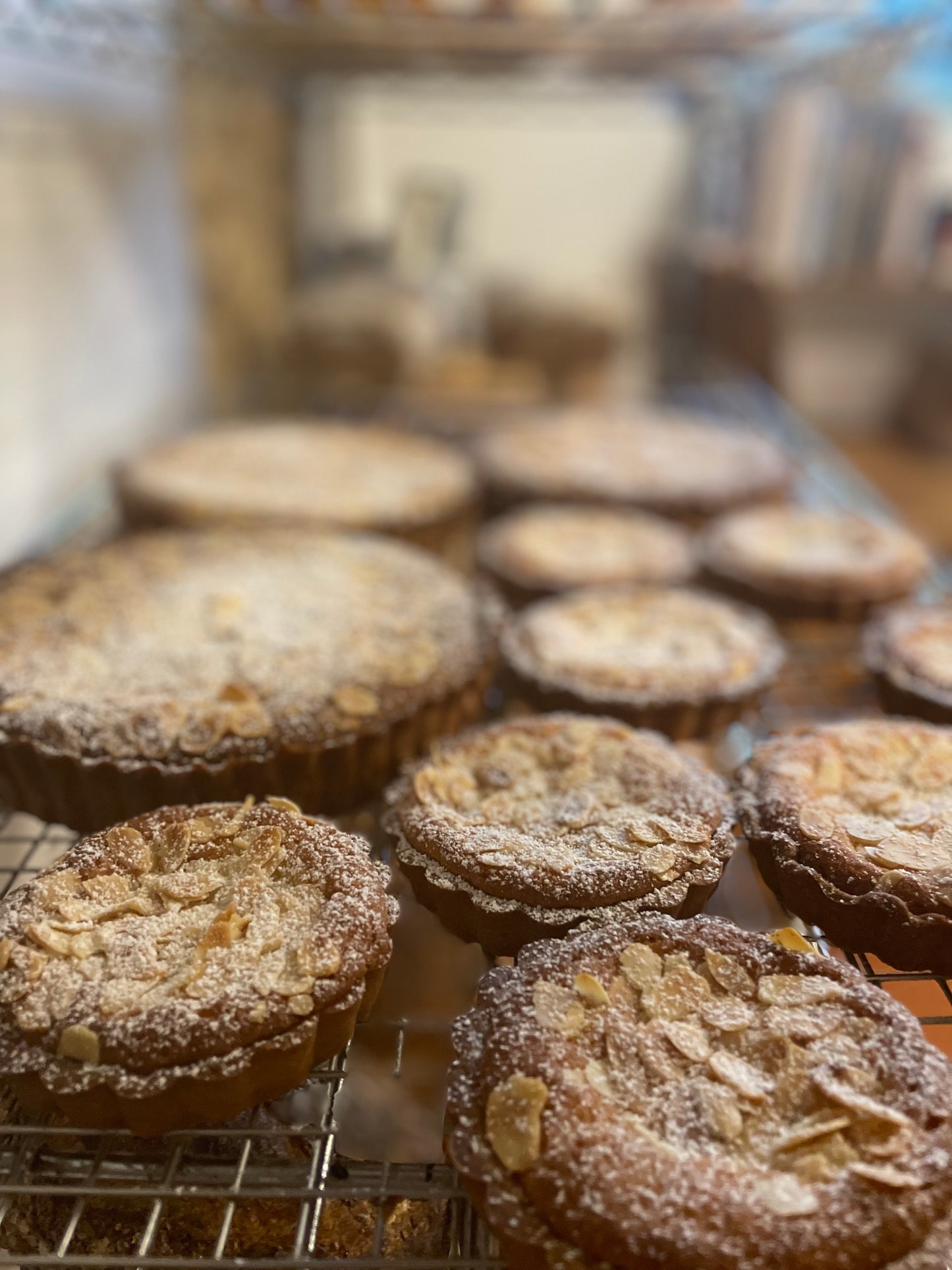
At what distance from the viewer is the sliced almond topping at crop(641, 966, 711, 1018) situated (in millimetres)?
808

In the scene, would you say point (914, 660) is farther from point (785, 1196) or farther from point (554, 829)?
point (785, 1196)

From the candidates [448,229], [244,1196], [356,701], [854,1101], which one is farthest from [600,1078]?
[448,229]

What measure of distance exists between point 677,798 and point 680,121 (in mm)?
4539

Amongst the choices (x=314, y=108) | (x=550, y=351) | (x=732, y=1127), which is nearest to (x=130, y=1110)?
(x=732, y=1127)

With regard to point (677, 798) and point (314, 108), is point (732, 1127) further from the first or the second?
point (314, 108)

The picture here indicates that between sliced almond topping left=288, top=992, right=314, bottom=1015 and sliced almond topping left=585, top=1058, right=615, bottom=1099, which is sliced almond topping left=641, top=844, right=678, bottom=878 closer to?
sliced almond topping left=585, top=1058, right=615, bottom=1099

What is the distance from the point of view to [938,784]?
108 cm

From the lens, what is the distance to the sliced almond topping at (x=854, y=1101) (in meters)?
0.71

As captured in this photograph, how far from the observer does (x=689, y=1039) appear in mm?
787

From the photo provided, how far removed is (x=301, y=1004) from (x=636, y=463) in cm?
168

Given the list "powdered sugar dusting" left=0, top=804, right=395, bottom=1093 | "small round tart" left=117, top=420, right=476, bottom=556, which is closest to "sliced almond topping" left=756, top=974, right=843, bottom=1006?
"powdered sugar dusting" left=0, top=804, right=395, bottom=1093

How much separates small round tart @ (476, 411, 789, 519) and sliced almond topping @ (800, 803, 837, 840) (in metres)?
1.12

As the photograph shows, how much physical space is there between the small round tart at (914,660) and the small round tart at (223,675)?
22.7 inches

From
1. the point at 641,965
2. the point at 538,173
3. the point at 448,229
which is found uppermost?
the point at 538,173
